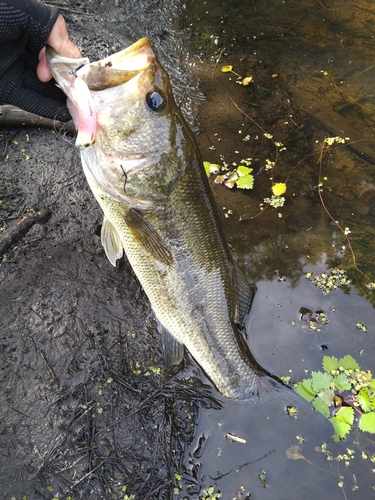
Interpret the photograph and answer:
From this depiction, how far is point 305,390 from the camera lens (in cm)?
345

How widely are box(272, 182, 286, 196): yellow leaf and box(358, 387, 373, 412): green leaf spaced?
82.0 inches

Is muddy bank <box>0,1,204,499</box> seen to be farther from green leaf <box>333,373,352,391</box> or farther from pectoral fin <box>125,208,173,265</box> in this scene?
green leaf <box>333,373,352,391</box>

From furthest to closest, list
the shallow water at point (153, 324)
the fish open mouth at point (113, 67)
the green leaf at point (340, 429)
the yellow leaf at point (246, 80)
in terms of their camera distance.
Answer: the yellow leaf at point (246, 80) → the green leaf at point (340, 429) → the shallow water at point (153, 324) → the fish open mouth at point (113, 67)

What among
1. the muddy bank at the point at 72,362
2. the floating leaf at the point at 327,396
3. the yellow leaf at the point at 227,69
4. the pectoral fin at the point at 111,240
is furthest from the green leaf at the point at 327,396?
the yellow leaf at the point at 227,69

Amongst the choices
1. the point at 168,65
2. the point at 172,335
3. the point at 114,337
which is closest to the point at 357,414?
the point at 172,335

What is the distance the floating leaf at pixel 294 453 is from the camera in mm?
3178

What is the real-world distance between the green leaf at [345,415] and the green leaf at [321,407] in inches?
3.2

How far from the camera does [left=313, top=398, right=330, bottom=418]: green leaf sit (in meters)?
3.39

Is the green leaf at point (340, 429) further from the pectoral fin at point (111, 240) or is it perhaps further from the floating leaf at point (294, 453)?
the pectoral fin at point (111, 240)

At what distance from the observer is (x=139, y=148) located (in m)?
2.70

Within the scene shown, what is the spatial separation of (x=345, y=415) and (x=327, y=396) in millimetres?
191

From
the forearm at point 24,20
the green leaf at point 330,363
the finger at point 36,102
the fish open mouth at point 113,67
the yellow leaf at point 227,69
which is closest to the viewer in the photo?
the fish open mouth at point 113,67

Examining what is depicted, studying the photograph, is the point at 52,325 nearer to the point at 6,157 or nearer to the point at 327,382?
the point at 6,157

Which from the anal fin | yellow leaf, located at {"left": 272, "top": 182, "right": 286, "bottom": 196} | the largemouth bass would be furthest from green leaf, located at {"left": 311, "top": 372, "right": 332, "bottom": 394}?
yellow leaf, located at {"left": 272, "top": 182, "right": 286, "bottom": 196}
